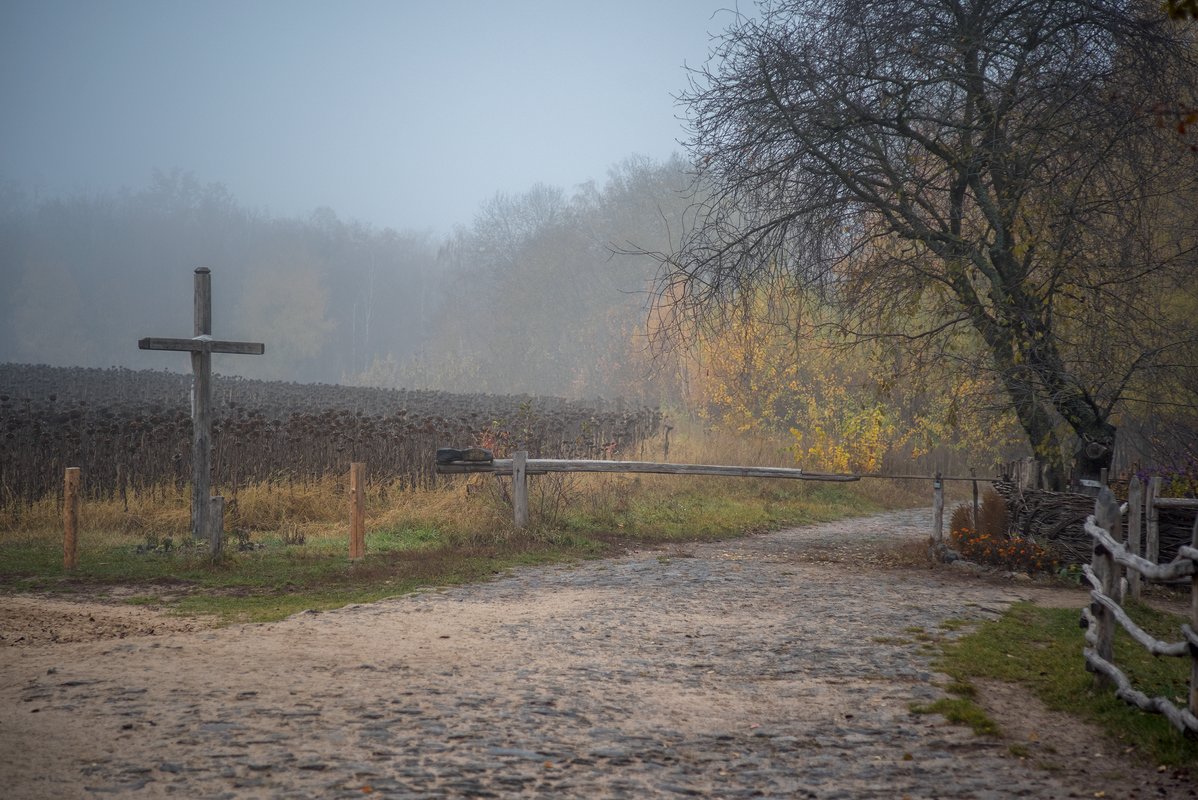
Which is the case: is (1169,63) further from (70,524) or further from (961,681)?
(70,524)

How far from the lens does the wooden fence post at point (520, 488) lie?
14.7m

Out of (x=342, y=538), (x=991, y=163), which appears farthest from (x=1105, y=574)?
(x=342, y=538)

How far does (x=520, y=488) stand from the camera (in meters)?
14.8

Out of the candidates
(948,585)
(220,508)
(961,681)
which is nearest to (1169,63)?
(948,585)

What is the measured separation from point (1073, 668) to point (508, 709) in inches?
168

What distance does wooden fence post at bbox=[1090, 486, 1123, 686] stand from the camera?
693cm

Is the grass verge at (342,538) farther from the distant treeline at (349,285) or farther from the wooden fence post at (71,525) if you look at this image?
the distant treeline at (349,285)

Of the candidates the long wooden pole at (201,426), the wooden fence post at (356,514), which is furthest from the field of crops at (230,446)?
the wooden fence post at (356,514)

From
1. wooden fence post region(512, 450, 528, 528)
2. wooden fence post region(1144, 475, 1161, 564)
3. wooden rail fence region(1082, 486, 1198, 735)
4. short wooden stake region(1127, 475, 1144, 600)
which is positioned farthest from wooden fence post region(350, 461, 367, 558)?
wooden fence post region(1144, 475, 1161, 564)

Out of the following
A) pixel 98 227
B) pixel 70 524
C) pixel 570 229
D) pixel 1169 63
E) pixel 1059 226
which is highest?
pixel 98 227

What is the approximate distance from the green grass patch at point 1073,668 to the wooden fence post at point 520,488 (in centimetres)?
708

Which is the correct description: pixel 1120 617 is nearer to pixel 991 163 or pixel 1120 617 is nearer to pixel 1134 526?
pixel 1134 526

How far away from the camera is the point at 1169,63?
1170 cm

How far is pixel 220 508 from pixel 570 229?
56015mm
